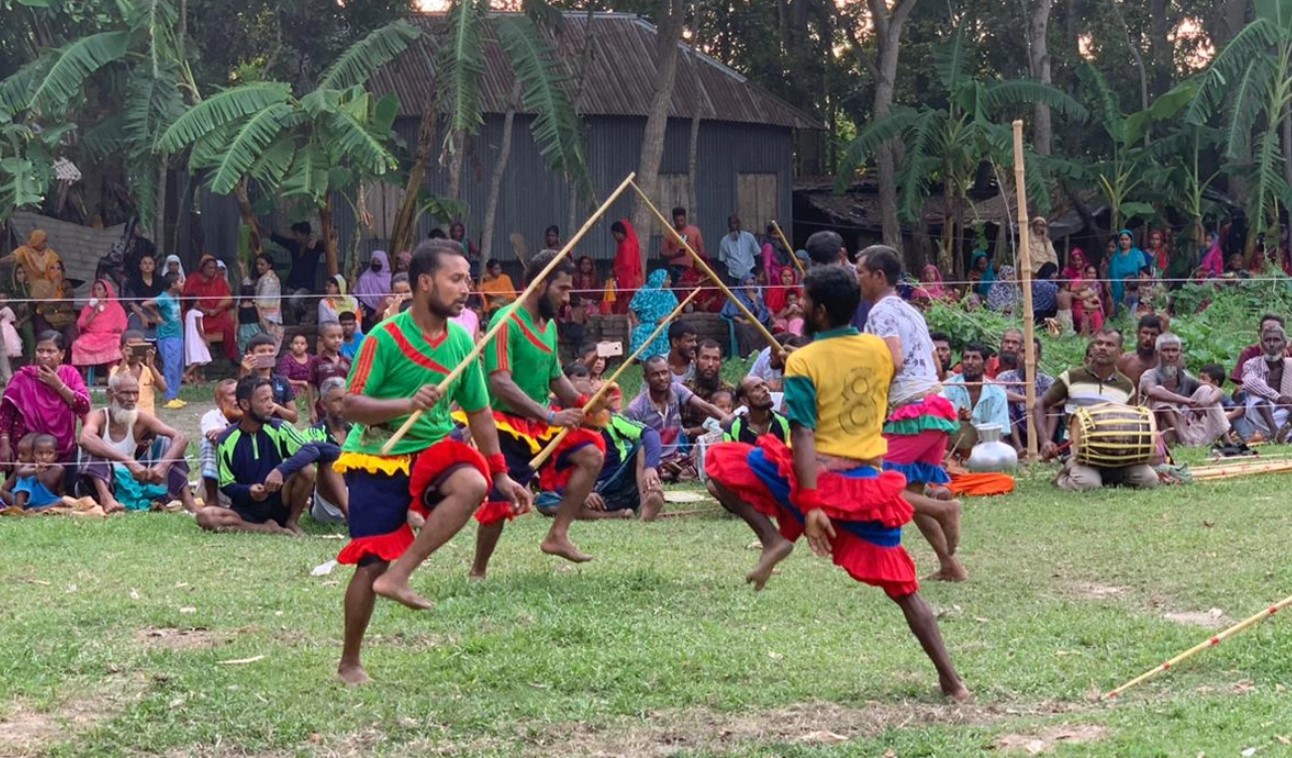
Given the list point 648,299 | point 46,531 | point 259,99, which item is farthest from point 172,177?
point 46,531

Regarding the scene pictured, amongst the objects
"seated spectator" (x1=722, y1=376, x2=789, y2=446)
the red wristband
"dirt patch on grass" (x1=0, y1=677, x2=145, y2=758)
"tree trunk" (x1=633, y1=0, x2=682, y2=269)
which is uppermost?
"tree trunk" (x1=633, y1=0, x2=682, y2=269)

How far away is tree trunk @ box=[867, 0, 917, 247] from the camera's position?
2481 centimetres

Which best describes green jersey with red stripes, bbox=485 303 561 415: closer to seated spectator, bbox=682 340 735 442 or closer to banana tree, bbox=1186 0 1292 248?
seated spectator, bbox=682 340 735 442

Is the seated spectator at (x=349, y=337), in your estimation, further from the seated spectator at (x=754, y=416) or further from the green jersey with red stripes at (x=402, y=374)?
the green jersey with red stripes at (x=402, y=374)

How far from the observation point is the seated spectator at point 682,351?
14.7 meters

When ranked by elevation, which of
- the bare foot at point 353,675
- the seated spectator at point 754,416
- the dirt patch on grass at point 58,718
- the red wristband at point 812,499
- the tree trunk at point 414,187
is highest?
the tree trunk at point 414,187

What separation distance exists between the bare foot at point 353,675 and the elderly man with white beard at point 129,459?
20.8 feet

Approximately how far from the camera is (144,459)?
1340cm

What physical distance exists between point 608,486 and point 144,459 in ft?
11.9

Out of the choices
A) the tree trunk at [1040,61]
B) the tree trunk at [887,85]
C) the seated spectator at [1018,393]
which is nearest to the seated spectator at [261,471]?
the seated spectator at [1018,393]

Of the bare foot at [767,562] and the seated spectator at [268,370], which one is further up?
the seated spectator at [268,370]

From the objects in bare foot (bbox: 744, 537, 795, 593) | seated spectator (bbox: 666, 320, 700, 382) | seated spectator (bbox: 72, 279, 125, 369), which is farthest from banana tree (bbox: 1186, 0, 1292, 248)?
bare foot (bbox: 744, 537, 795, 593)

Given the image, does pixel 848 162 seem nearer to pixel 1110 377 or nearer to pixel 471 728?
pixel 1110 377

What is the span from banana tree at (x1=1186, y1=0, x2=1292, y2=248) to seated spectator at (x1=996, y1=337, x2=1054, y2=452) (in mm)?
8733
